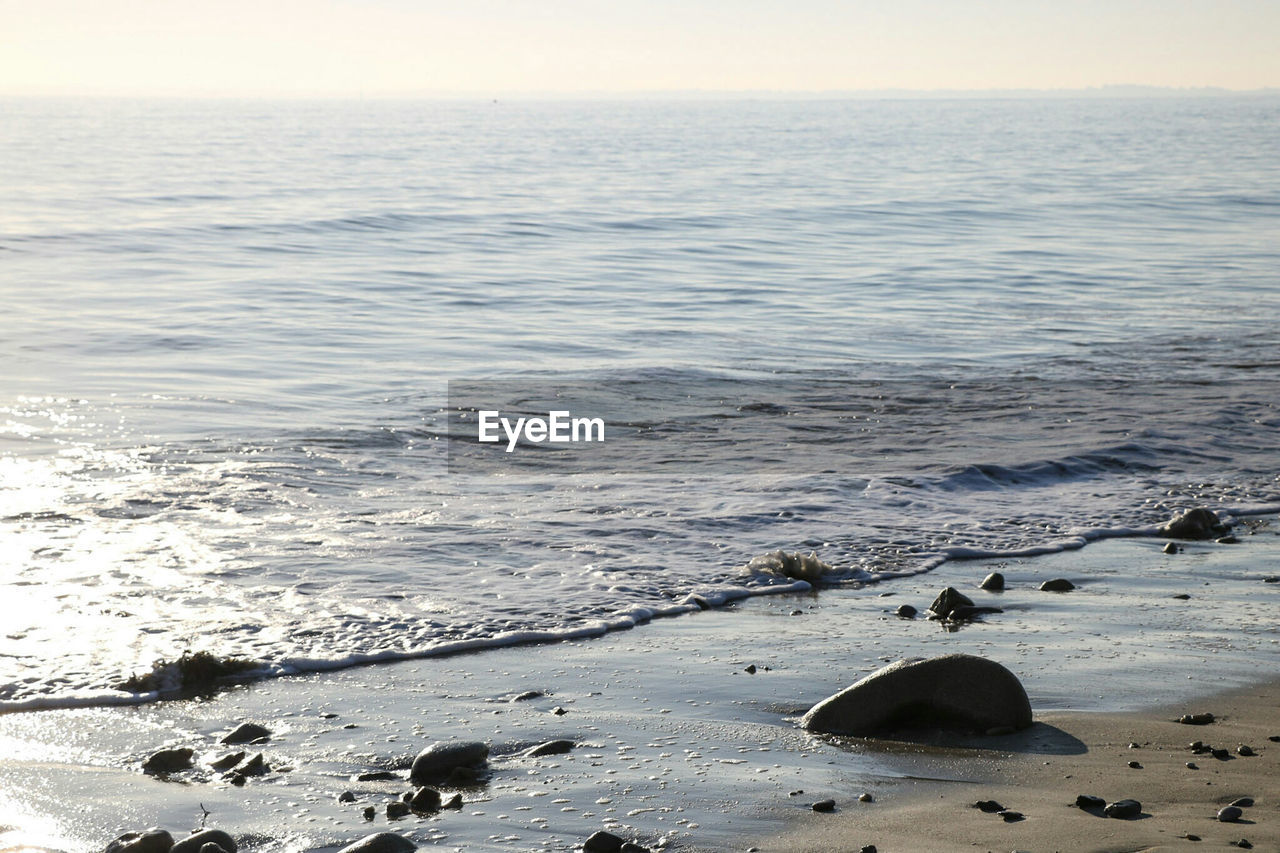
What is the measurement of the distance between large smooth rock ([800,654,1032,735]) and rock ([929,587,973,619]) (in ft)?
4.84

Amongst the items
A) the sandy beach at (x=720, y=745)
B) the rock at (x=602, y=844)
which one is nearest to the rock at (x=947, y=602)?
the sandy beach at (x=720, y=745)

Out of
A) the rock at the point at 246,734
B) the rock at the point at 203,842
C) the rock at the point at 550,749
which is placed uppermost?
the rock at the point at 203,842

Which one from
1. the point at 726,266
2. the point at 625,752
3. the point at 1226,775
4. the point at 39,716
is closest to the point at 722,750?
the point at 625,752

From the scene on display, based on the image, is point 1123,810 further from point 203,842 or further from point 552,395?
point 552,395

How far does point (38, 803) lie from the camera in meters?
4.12

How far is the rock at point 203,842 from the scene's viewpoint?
365 centimetres

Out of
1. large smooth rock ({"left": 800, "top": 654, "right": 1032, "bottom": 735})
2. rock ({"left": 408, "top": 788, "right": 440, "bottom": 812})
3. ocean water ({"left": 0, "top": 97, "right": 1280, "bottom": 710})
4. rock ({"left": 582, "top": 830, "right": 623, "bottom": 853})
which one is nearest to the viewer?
rock ({"left": 582, "top": 830, "right": 623, "bottom": 853})

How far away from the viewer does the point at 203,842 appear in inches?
145

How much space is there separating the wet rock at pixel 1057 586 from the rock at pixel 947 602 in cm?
63

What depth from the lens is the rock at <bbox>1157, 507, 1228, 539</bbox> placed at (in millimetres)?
7816

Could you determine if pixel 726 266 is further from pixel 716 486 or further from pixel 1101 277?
pixel 716 486

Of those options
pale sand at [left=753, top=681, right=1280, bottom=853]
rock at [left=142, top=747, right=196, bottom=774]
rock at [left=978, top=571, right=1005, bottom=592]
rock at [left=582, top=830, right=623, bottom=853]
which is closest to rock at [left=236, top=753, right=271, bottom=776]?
rock at [left=142, top=747, right=196, bottom=774]

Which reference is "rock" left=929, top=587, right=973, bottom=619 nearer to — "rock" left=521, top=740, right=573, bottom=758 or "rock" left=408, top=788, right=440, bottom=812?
"rock" left=521, top=740, right=573, bottom=758

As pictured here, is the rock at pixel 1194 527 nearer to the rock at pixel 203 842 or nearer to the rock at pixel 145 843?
the rock at pixel 203 842
